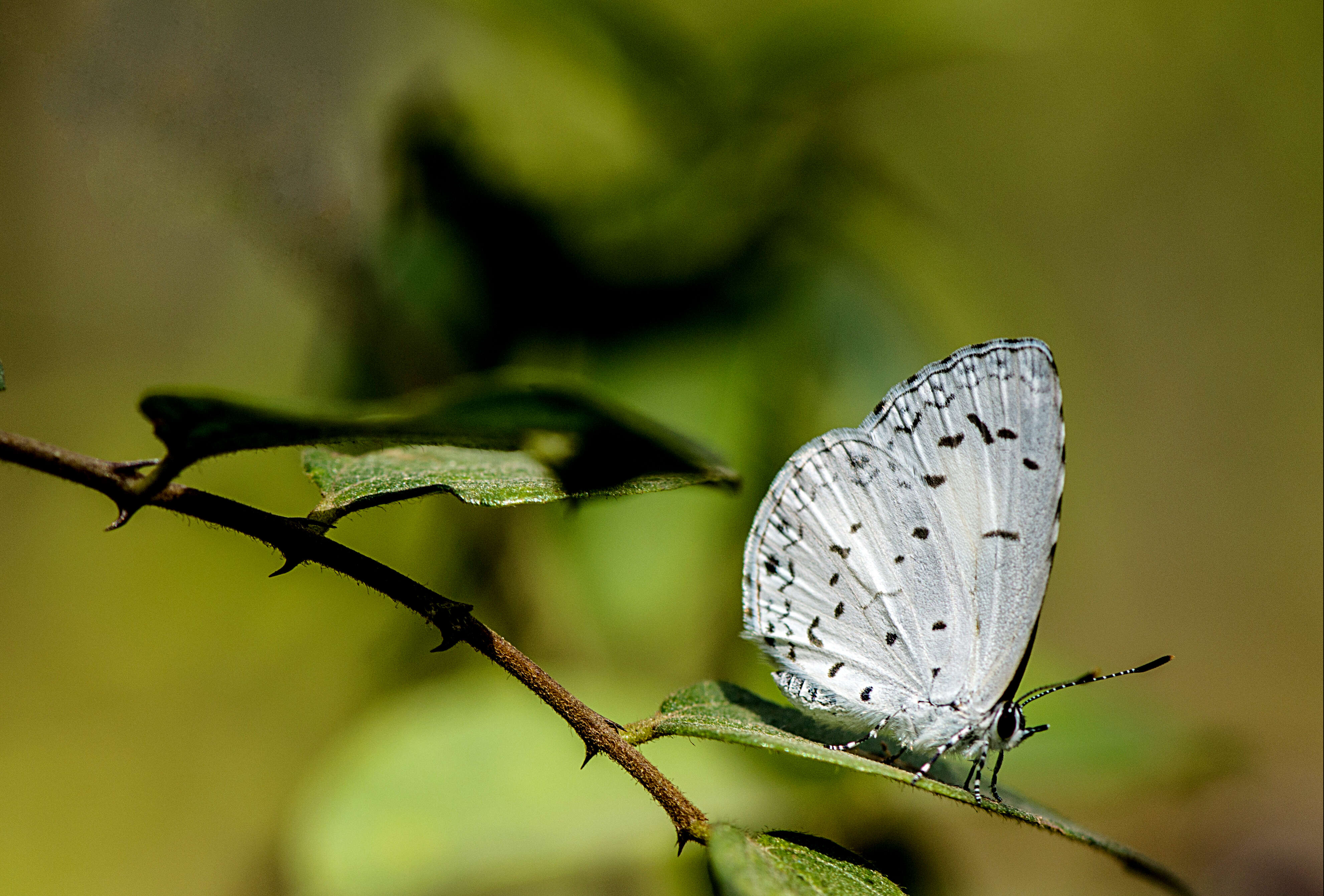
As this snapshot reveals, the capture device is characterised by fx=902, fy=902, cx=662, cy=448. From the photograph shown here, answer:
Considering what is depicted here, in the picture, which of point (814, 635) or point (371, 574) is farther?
point (814, 635)

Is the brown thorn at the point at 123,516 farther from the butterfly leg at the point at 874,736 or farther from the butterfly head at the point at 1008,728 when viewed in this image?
the butterfly head at the point at 1008,728

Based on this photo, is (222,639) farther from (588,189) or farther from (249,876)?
(588,189)

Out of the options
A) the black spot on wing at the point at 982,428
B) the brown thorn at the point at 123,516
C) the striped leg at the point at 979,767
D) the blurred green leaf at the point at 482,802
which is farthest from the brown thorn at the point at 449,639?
the blurred green leaf at the point at 482,802

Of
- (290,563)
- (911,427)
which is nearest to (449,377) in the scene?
(911,427)

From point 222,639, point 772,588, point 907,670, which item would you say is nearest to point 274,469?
point 222,639

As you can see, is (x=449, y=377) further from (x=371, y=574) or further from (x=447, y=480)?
(x=371, y=574)

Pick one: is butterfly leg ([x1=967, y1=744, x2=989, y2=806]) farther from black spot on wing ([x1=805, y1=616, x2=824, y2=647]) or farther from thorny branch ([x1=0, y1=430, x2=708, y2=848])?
thorny branch ([x1=0, y1=430, x2=708, y2=848])
